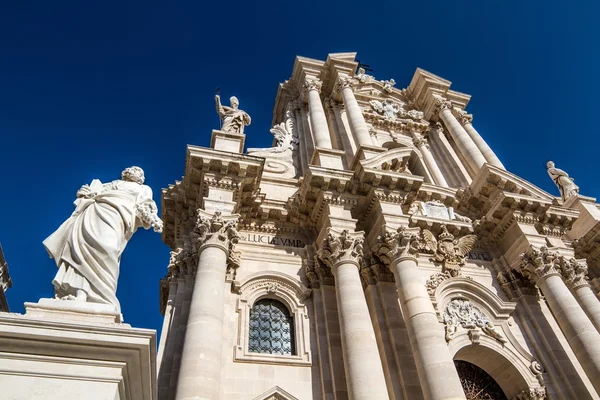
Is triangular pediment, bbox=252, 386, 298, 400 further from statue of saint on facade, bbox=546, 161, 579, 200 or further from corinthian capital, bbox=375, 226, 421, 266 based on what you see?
statue of saint on facade, bbox=546, 161, 579, 200

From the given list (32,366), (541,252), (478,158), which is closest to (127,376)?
(32,366)

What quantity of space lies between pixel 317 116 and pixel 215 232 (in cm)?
806

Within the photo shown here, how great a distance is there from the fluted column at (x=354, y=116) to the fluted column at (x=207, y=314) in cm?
655

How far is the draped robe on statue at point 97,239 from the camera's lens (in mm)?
5211

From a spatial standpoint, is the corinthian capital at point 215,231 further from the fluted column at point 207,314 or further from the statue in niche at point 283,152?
the statue in niche at point 283,152

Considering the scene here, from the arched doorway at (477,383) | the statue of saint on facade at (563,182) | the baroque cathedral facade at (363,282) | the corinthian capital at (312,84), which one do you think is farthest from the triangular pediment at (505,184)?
the corinthian capital at (312,84)

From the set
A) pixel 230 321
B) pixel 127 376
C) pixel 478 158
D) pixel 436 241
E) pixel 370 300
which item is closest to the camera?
pixel 127 376

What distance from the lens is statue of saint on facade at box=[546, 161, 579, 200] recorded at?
18.1m

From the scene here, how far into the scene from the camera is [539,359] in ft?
40.7

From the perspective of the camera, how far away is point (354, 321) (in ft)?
32.5

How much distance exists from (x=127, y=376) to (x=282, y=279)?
792cm

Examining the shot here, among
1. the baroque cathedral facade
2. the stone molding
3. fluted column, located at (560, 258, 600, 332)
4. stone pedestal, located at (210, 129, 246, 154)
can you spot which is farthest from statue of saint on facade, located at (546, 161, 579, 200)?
stone pedestal, located at (210, 129, 246, 154)

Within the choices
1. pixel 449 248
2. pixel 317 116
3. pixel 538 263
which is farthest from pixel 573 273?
pixel 317 116

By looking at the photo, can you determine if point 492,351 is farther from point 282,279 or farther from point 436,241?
point 282,279
